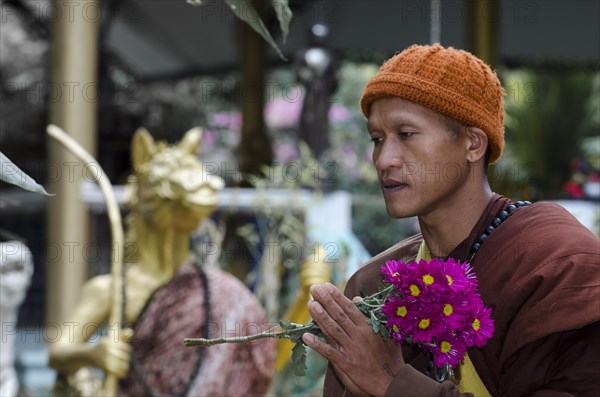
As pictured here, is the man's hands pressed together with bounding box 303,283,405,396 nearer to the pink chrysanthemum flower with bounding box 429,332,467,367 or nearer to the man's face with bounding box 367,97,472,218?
the pink chrysanthemum flower with bounding box 429,332,467,367

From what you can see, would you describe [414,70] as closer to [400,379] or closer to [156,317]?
[400,379]

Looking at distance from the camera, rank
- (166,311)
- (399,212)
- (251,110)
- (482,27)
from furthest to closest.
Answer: (251,110), (482,27), (166,311), (399,212)

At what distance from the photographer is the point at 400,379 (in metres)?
1.67

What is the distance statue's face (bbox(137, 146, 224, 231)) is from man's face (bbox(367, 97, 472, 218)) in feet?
6.26

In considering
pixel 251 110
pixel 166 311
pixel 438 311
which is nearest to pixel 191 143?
pixel 166 311

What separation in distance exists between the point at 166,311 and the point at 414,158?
1.94 metres

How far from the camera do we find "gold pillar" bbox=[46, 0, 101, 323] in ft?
18.5

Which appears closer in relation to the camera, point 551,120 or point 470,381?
point 470,381

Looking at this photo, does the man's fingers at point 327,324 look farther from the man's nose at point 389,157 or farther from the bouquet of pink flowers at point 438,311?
the man's nose at point 389,157

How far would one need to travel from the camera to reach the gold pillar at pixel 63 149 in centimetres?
563

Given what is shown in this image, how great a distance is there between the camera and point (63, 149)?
5.67 metres

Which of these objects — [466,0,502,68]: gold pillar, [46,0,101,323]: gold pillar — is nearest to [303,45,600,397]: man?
[46,0,101,323]: gold pillar

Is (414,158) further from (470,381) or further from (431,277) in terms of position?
(470,381)

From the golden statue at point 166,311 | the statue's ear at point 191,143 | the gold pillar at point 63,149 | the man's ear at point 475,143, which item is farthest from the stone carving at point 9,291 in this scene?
the gold pillar at point 63,149
